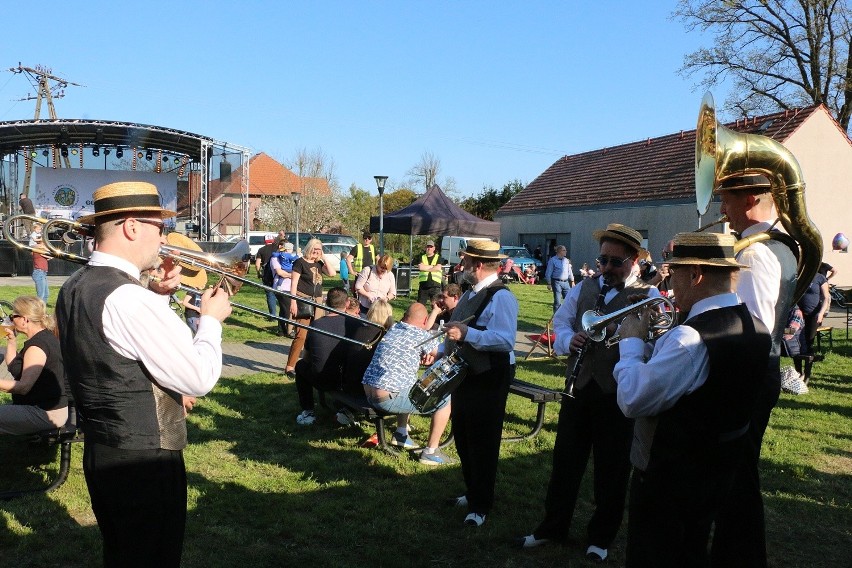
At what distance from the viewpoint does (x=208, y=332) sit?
8.79 ft

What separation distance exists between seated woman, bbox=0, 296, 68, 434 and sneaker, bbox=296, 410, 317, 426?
7.40 feet

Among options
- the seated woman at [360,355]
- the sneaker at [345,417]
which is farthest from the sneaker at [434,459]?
the sneaker at [345,417]

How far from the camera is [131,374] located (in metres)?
2.54

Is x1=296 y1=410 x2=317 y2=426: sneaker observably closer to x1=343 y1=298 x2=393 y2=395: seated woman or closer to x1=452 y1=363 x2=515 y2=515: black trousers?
x1=343 y1=298 x2=393 y2=395: seated woman

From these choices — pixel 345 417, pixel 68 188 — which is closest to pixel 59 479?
pixel 345 417

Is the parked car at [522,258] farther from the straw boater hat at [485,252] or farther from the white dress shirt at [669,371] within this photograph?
the white dress shirt at [669,371]

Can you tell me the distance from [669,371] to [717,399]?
0.22 metres

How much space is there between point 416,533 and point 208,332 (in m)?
2.42

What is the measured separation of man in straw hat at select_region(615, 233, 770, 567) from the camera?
8.40 feet

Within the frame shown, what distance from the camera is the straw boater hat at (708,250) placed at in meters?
2.64

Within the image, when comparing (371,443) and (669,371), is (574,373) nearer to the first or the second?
(669,371)

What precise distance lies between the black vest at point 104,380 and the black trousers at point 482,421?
2.29m

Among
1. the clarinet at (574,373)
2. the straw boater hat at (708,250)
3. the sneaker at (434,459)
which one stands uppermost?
the straw boater hat at (708,250)

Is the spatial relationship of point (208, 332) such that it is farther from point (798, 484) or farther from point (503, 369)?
point (798, 484)
